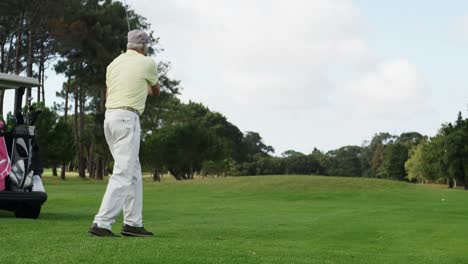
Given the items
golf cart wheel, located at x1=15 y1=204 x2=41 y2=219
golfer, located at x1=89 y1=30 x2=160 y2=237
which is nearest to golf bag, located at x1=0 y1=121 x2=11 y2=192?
golf cart wheel, located at x1=15 y1=204 x2=41 y2=219

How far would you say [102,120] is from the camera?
191 ft

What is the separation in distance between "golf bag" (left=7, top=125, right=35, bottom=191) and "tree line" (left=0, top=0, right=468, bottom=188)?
294 centimetres

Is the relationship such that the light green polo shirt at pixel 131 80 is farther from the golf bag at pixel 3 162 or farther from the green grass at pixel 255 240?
the golf bag at pixel 3 162

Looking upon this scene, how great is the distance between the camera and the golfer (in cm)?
752

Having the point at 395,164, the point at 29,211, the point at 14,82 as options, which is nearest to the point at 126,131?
the point at 29,211

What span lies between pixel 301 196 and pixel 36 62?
2916cm

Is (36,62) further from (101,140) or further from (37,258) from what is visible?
(37,258)

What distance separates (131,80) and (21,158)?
415 centimetres

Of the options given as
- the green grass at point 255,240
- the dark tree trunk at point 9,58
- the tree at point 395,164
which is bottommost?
the green grass at point 255,240

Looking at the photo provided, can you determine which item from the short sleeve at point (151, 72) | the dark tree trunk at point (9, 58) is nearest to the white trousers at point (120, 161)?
the short sleeve at point (151, 72)

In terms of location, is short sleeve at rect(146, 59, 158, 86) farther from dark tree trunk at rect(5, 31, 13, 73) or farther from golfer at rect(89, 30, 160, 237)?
dark tree trunk at rect(5, 31, 13, 73)

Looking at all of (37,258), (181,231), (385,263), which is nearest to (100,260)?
(37,258)

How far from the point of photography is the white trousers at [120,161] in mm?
7508

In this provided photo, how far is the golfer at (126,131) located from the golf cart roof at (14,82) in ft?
14.7
